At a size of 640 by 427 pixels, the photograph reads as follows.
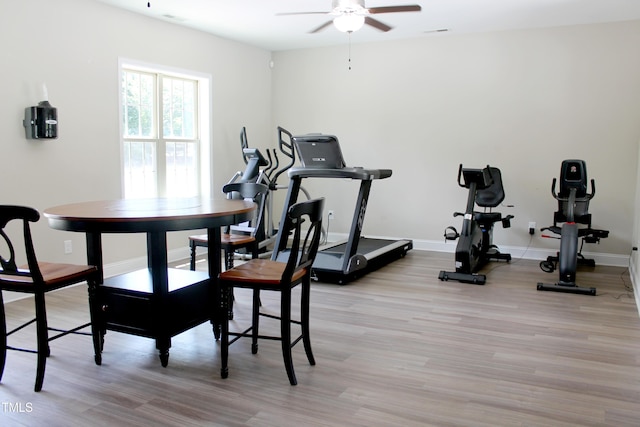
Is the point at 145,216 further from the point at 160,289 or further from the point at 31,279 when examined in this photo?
the point at 31,279

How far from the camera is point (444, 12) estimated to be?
5859 mm

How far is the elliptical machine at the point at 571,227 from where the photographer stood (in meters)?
5.15

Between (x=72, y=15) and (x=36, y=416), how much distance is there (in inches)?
155

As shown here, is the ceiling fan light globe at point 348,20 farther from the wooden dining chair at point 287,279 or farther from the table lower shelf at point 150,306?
the table lower shelf at point 150,306

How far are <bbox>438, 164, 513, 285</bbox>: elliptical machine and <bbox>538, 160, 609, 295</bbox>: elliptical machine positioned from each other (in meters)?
0.61

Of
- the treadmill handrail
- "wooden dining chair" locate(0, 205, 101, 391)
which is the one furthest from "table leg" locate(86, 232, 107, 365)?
the treadmill handrail

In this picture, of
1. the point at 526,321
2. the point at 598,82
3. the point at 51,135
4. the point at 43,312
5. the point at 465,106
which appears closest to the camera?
the point at 43,312

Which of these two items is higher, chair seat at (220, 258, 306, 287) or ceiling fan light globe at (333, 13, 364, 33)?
ceiling fan light globe at (333, 13, 364, 33)

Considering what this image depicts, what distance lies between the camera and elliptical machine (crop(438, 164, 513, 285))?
18.2 feet

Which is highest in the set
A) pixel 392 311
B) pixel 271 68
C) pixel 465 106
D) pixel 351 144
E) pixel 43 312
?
pixel 271 68

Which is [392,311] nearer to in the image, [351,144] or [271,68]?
[351,144]

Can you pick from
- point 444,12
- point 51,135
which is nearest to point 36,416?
point 51,135

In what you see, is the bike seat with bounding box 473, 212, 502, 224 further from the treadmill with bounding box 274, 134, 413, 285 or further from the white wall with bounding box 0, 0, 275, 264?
the white wall with bounding box 0, 0, 275, 264

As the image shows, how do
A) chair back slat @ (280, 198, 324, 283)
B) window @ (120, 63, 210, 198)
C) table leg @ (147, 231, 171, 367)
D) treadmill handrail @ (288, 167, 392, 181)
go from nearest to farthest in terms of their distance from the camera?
chair back slat @ (280, 198, 324, 283) → table leg @ (147, 231, 171, 367) → treadmill handrail @ (288, 167, 392, 181) → window @ (120, 63, 210, 198)
